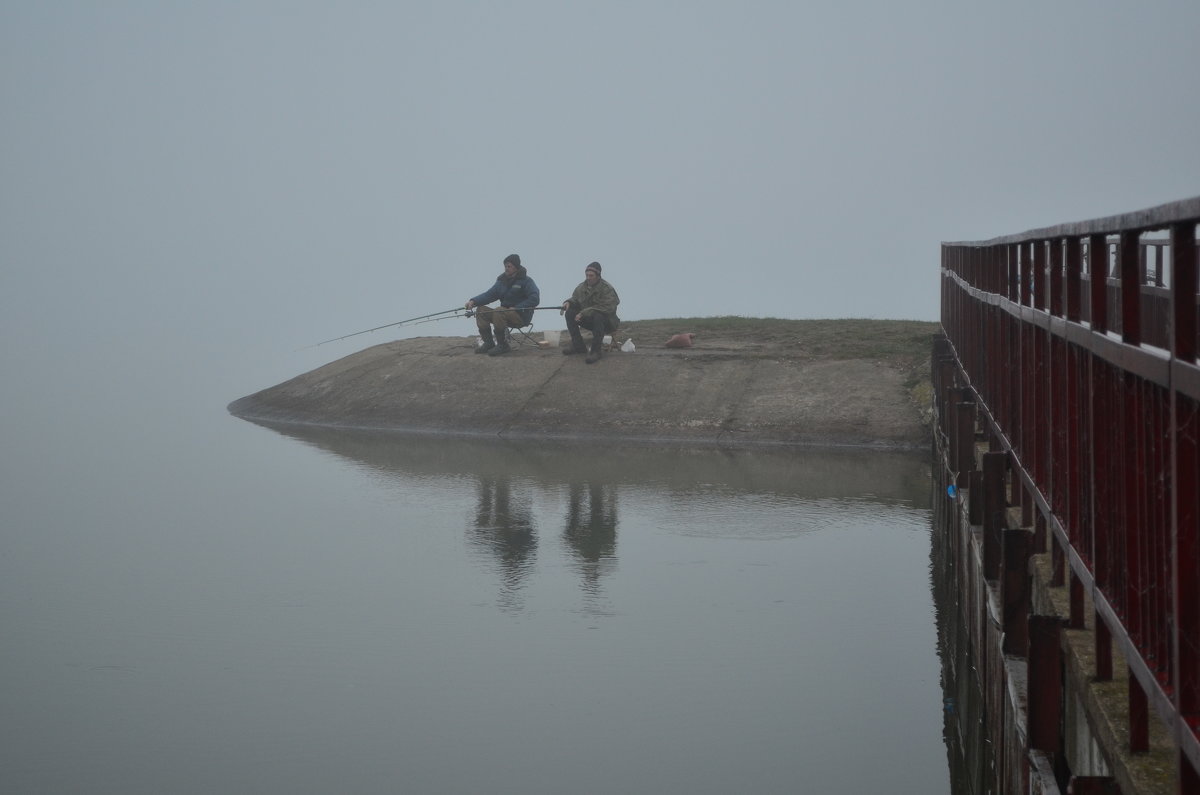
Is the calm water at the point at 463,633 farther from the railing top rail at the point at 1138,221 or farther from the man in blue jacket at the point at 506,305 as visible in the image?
the man in blue jacket at the point at 506,305

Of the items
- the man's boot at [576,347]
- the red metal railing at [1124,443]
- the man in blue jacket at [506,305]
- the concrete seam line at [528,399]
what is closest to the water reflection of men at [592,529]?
the concrete seam line at [528,399]

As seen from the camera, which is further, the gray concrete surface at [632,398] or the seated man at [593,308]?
the seated man at [593,308]

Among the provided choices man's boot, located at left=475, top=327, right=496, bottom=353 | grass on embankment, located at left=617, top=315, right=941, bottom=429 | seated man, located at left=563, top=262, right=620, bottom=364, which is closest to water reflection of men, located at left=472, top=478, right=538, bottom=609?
seated man, located at left=563, top=262, right=620, bottom=364

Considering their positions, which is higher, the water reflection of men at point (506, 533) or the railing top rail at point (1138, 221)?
the railing top rail at point (1138, 221)

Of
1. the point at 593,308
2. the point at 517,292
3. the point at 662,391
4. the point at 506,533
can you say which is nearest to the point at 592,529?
the point at 506,533

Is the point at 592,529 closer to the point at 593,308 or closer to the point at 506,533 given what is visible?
the point at 506,533

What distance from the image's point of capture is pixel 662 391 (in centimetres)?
1981

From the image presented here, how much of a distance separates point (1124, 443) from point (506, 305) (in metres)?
18.7

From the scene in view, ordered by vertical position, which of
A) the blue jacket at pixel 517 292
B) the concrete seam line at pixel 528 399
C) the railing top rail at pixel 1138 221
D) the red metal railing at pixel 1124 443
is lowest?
the concrete seam line at pixel 528 399

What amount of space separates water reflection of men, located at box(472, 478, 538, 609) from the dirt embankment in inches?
150

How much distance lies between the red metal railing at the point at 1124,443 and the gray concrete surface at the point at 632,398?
1166cm

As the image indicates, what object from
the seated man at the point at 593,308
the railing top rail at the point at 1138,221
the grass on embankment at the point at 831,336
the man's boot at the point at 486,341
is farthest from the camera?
the man's boot at the point at 486,341

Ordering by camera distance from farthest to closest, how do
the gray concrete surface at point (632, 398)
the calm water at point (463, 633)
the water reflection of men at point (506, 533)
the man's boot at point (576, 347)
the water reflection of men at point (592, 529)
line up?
1. the man's boot at point (576, 347)
2. the gray concrete surface at point (632, 398)
3. the water reflection of men at point (592, 529)
4. the water reflection of men at point (506, 533)
5. the calm water at point (463, 633)

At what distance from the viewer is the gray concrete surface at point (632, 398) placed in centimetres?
1842
